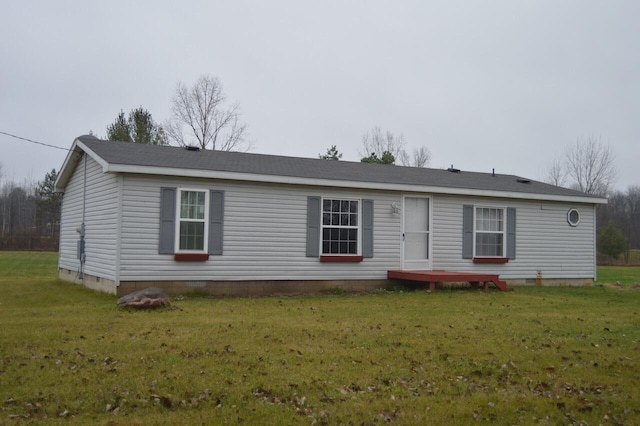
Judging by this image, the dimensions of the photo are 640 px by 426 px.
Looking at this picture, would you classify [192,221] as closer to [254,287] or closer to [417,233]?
[254,287]

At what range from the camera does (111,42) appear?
59.1 ft

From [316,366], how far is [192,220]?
7130mm

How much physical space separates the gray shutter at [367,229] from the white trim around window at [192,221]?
3.98 metres

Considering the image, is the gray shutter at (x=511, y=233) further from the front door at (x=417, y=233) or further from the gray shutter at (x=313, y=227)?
the gray shutter at (x=313, y=227)

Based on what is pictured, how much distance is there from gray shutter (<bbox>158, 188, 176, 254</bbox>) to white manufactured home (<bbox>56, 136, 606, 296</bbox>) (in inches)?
0.8

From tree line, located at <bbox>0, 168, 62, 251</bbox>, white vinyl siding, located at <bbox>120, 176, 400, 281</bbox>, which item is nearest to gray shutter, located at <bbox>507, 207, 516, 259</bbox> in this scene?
white vinyl siding, located at <bbox>120, 176, 400, 281</bbox>

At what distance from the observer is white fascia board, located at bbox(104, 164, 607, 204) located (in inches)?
470

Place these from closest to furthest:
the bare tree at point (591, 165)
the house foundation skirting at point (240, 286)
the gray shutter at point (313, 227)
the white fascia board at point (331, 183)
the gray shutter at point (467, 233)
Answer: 1. the white fascia board at point (331, 183)
2. the house foundation skirting at point (240, 286)
3. the gray shutter at point (313, 227)
4. the gray shutter at point (467, 233)
5. the bare tree at point (591, 165)

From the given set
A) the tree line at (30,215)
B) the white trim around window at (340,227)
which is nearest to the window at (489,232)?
the white trim around window at (340,227)

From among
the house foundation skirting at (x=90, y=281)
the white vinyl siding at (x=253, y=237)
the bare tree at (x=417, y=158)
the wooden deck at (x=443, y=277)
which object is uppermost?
the bare tree at (x=417, y=158)

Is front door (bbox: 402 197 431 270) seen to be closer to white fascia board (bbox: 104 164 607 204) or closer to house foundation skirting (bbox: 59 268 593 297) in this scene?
white fascia board (bbox: 104 164 607 204)

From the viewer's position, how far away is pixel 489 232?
15.9 metres

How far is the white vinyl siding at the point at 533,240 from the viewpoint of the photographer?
15.4 meters

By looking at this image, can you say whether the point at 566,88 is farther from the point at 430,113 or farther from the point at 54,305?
the point at 54,305
